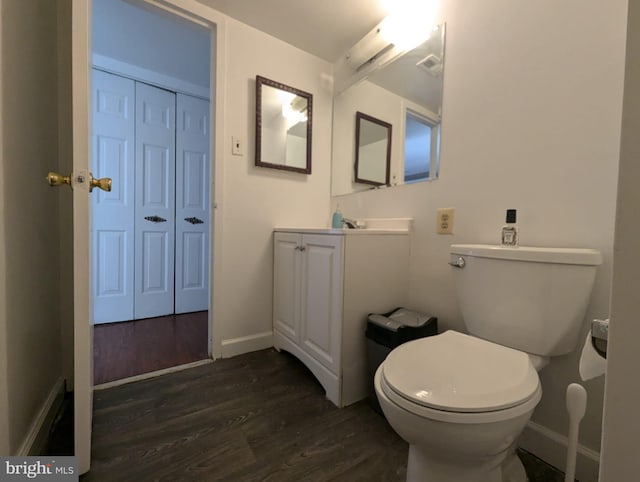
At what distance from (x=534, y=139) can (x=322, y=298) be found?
1.08 m

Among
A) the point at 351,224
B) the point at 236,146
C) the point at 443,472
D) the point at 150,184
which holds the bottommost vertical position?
the point at 443,472

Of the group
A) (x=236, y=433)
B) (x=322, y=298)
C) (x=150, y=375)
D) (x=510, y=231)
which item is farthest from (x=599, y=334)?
(x=150, y=375)

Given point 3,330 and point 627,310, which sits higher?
point 627,310

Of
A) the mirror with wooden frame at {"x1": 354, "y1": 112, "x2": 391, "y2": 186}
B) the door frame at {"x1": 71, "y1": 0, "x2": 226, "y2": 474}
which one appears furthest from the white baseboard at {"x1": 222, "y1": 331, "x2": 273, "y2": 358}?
the mirror with wooden frame at {"x1": 354, "y1": 112, "x2": 391, "y2": 186}

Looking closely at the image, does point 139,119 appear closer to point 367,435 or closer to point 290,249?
point 290,249

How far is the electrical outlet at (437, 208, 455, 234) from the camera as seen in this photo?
1.32 m

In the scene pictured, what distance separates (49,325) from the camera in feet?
3.78

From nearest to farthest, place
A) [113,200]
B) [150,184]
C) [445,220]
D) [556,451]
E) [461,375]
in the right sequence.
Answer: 1. [461,375]
2. [556,451]
3. [445,220]
4. [113,200]
5. [150,184]

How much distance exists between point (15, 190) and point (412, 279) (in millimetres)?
1574

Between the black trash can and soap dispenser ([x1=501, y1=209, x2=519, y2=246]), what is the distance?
17.9 inches

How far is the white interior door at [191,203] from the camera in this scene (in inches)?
101

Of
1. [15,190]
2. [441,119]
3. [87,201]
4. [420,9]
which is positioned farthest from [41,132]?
[420,9]

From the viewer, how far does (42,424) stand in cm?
101

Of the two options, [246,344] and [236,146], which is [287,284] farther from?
[236,146]
